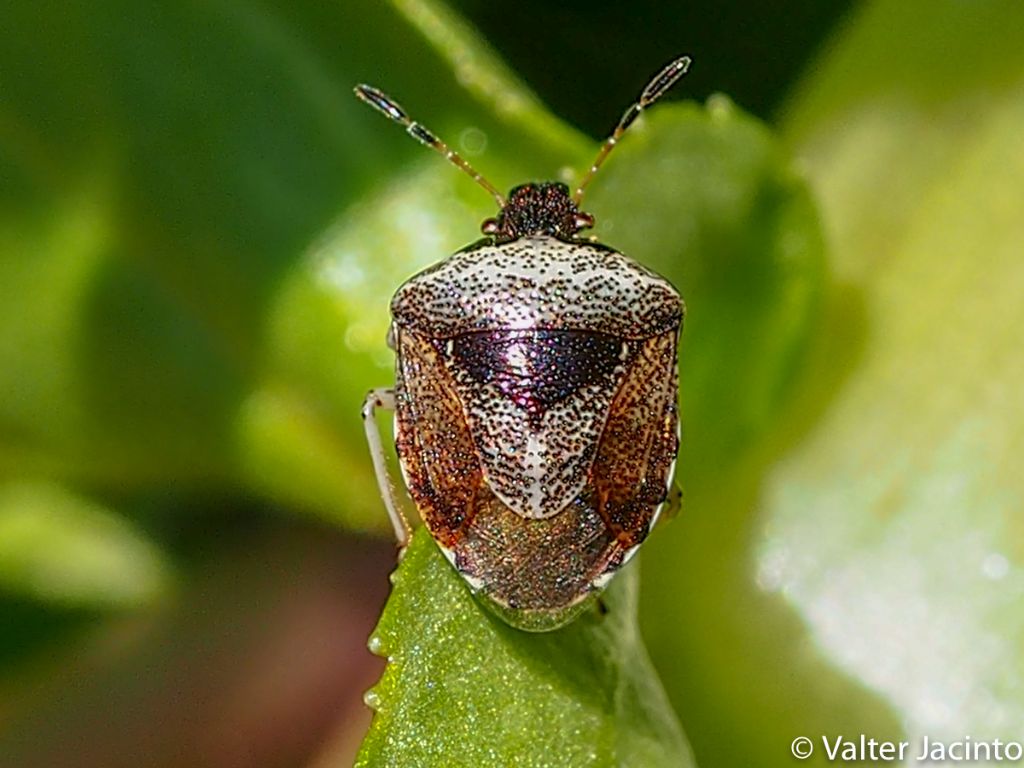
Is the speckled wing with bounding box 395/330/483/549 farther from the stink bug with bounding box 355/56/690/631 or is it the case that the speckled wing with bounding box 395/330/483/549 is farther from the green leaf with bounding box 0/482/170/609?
the green leaf with bounding box 0/482/170/609

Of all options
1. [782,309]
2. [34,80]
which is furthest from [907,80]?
[34,80]

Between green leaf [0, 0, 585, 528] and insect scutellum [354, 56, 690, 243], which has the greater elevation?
insect scutellum [354, 56, 690, 243]

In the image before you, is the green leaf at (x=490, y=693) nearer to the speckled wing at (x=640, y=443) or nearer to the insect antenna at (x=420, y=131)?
the speckled wing at (x=640, y=443)

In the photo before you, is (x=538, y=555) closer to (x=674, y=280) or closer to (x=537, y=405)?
(x=537, y=405)

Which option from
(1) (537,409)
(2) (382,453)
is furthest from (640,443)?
(2) (382,453)

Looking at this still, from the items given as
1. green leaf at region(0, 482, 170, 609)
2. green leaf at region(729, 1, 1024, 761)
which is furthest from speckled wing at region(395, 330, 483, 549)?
green leaf at region(0, 482, 170, 609)

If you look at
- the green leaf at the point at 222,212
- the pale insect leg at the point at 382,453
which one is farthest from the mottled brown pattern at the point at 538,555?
the green leaf at the point at 222,212
